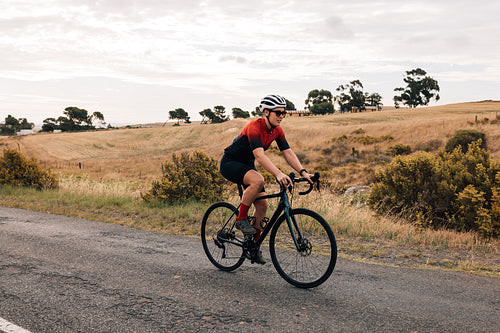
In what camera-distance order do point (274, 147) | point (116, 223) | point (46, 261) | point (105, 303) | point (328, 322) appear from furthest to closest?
point (274, 147) < point (116, 223) < point (46, 261) < point (105, 303) < point (328, 322)

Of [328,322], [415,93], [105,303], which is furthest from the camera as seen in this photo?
[415,93]

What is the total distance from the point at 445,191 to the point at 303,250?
6.11 m

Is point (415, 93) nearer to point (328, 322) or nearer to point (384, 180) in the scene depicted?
point (384, 180)

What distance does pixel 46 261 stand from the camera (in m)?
5.98

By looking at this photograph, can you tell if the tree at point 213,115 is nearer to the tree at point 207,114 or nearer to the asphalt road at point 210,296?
the tree at point 207,114

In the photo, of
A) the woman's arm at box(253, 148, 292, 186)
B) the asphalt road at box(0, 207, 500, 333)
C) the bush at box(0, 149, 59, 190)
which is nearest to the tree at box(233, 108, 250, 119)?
the bush at box(0, 149, 59, 190)

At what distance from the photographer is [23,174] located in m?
15.8

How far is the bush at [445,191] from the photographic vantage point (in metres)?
8.59

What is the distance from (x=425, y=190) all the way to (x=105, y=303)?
819 cm

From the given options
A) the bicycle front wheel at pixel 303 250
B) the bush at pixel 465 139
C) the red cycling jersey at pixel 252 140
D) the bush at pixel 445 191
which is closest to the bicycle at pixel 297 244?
the bicycle front wheel at pixel 303 250

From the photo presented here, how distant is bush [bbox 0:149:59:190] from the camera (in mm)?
15680

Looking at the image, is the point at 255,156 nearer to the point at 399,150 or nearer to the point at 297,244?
the point at 297,244

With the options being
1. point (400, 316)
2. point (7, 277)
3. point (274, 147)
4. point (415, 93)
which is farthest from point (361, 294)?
point (415, 93)

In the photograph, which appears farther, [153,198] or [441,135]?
[441,135]
